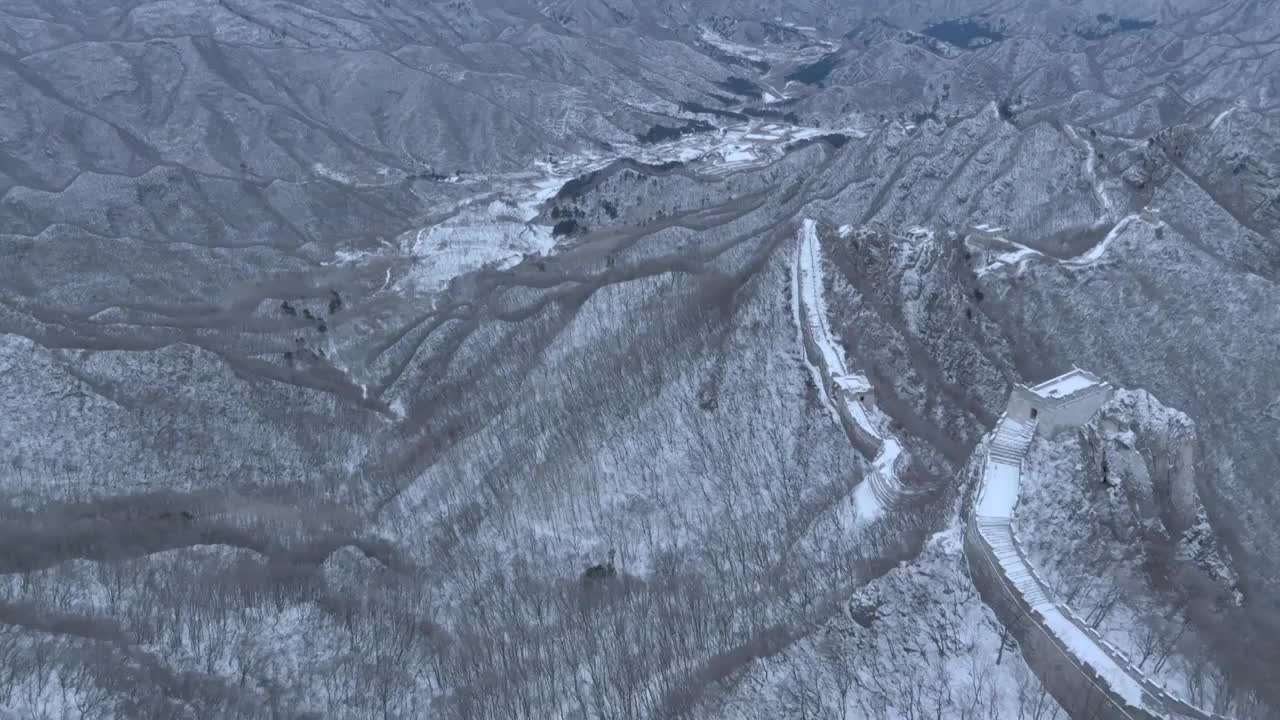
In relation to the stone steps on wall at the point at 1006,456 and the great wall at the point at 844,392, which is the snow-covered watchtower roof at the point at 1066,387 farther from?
the great wall at the point at 844,392

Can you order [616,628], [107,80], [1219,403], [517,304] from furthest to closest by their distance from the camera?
[107,80] < [517,304] < [1219,403] < [616,628]

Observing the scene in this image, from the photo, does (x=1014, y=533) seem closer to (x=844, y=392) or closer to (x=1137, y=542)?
(x=1137, y=542)

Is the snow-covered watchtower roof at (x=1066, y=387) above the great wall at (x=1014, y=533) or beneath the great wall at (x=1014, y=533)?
above

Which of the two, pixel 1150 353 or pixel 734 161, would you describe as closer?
pixel 1150 353

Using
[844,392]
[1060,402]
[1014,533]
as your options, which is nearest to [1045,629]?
[1014,533]

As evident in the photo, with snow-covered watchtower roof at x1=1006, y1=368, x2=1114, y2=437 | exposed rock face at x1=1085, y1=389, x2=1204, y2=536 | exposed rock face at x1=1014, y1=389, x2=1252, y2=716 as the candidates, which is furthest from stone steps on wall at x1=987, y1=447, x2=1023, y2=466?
exposed rock face at x1=1085, y1=389, x2=1204, y2=536

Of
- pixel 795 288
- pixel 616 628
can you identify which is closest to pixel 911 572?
pixel 616 628

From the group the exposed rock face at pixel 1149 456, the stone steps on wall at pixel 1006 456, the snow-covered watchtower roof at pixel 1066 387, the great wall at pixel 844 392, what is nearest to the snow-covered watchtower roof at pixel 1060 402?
the snow-covered watchtower roof at pixel 1066 387

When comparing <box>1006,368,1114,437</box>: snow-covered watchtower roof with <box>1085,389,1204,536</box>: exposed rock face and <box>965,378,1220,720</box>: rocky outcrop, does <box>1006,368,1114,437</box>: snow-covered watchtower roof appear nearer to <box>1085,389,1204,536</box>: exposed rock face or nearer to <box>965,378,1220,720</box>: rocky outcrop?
<box>1085,389,1204,536</box>: exposed rock face

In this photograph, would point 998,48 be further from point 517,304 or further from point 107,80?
point 107,80

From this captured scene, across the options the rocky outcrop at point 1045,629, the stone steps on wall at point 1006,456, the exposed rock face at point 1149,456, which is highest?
the exposed rock face at point 1149,456
